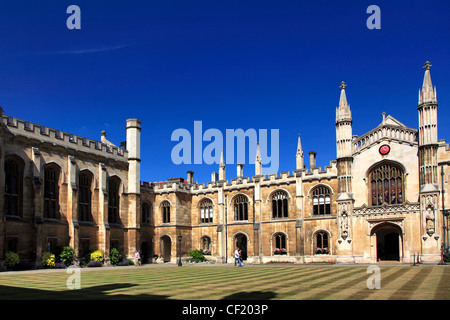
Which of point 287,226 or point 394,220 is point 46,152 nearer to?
point 287,226

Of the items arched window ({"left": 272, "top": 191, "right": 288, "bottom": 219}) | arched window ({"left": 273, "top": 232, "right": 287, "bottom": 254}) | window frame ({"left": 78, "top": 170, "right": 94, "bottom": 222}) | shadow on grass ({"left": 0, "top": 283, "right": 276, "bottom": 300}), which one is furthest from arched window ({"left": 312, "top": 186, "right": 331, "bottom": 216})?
shadow on grass ({"left": 0, "top": 283, "right": 276, "bottom": 300})

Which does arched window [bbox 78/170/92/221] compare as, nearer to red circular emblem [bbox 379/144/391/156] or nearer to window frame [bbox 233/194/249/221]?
window frame [bbox 233/194/249/221]

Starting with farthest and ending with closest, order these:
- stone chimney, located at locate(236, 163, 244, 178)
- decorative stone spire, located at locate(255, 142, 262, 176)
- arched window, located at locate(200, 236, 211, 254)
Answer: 1. stone chimney, located at locate(236, 163, 244, 178)
2. arched window, located at locate(200, 236, 211, 254)
3. decorative stone spire, located at locate(255, 142, 262, 176)

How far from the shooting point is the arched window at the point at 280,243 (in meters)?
44.0

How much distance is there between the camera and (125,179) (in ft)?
143

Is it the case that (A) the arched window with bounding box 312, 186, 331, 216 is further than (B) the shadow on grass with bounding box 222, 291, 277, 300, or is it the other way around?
(A) the arched window with bounding box 312, 186, 331, 216

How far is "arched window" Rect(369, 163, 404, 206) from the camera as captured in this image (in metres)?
38.5

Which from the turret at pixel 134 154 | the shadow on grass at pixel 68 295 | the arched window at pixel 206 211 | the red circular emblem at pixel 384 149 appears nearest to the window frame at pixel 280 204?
the arched window at pixel 206 211

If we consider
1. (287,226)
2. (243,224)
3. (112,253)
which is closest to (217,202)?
(243,224)

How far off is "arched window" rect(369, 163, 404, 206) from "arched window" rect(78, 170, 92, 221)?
2457 cm

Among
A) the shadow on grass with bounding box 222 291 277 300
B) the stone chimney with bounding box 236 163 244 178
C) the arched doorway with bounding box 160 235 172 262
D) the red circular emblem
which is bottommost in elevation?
the arched doorway with bounding box 160 235 172 262

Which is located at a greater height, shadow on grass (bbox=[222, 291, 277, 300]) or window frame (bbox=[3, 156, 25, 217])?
window frame (bbox=[3, 156, 25, 217])

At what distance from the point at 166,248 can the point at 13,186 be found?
66.9ft
